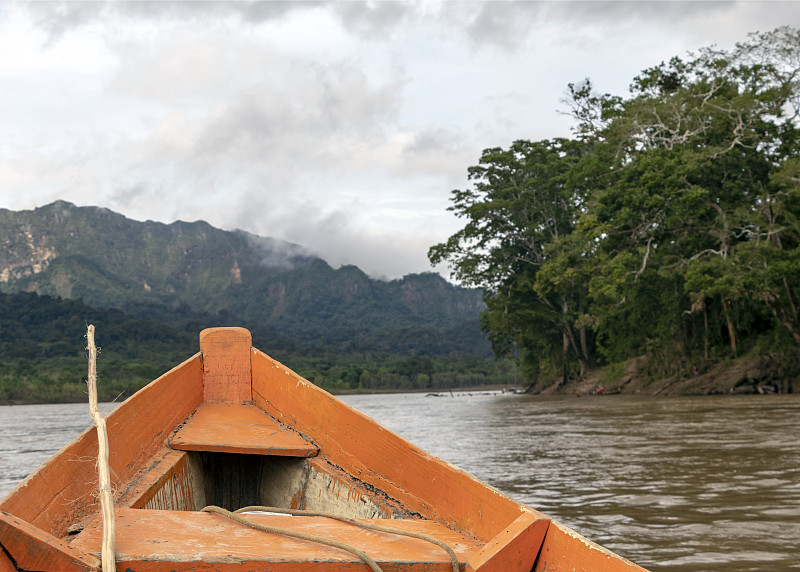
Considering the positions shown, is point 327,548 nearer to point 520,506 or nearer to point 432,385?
point 520,506

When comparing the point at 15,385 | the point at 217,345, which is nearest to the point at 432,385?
the point at 15,385

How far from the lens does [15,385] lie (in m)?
59.2

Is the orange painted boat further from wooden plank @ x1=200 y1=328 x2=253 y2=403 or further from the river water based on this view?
the river water

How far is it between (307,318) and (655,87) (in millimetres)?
137154

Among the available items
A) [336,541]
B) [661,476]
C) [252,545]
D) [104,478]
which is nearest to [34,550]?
[104,478]

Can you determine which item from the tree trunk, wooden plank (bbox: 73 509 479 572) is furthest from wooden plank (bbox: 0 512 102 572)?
the tree trunk

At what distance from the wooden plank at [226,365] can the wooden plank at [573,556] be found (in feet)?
7.64

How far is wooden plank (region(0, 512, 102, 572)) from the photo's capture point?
5.64 ft

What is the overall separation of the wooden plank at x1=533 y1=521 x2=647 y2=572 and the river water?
232cm

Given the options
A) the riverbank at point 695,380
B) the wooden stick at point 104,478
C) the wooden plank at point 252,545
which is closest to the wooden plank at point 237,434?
the wooden plank at point 252,545

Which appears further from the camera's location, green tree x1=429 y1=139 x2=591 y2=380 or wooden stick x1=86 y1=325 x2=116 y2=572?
green tree x1=429 y1=139 x2=591 y2=380

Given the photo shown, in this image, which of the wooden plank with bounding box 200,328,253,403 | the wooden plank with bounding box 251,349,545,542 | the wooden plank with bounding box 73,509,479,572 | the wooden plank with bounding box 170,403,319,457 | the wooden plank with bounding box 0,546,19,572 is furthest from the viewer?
the wooden plank with bounding box 200,328,253,403

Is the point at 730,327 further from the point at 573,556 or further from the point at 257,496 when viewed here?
the point at 573,556

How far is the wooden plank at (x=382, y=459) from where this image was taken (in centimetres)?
252
